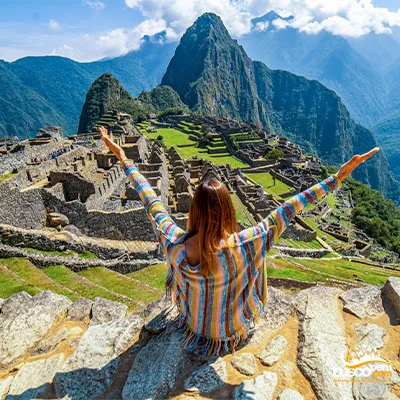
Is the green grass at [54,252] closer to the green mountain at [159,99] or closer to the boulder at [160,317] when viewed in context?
the boulder at [160,317]

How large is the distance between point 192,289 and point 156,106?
140562 mm

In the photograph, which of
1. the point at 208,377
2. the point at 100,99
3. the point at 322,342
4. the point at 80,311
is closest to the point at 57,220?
the point at 80,311

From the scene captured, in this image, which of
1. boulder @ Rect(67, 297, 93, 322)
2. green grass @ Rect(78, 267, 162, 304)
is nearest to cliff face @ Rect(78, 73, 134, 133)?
green grass @ Rect(78, 267, 162, 304)

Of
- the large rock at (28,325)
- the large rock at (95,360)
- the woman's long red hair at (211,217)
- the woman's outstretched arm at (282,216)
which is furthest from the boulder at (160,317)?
the woman's outstretched arm at (282,216)

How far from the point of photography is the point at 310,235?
74.5 feet

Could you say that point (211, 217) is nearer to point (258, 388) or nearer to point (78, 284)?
point (258, 388)

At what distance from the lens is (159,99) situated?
459 feet

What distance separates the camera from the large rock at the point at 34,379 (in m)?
3.09

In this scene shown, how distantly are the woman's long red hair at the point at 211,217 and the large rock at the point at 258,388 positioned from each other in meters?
1.07

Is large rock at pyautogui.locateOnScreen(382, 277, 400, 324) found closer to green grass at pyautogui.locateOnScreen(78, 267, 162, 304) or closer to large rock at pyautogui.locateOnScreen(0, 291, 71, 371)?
large rock at pyautogui.locateOnScreen(0, 291, 71, 371)

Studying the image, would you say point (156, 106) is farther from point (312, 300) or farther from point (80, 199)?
point (312, 300)

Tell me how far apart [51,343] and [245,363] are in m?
2.39

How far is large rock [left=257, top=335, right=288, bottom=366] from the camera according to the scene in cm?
306

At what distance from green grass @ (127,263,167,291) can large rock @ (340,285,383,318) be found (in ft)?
20.3
